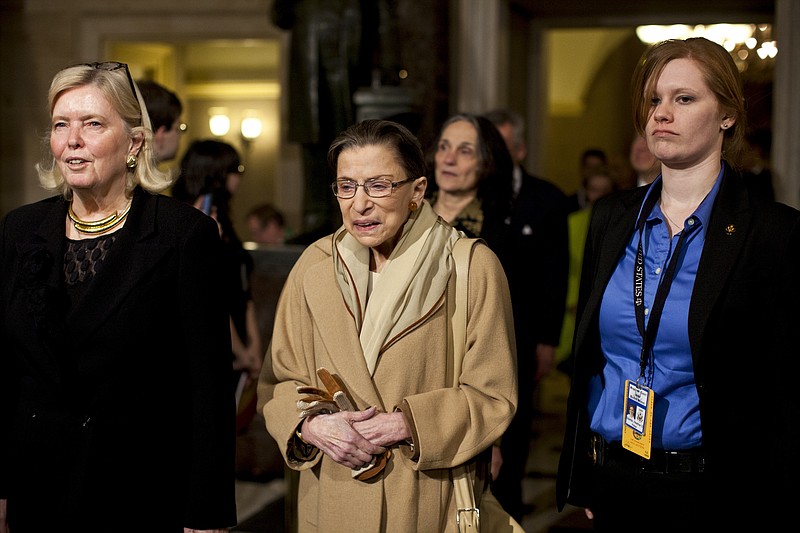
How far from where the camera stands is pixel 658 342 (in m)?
2.73

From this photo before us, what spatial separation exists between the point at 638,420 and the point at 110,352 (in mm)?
1330

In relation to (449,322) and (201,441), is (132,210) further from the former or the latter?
(449,322)

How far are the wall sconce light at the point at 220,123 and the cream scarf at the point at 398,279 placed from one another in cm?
1236

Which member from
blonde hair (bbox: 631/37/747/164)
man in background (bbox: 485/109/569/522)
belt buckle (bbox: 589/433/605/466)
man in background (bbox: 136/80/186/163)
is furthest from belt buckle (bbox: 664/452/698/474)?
man in background (bbox: 136/80/186/163)

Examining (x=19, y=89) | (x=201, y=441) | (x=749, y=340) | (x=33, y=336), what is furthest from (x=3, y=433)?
(x=19, y=89)

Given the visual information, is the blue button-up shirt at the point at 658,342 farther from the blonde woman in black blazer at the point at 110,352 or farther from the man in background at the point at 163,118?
the man in background at the point at 163,118

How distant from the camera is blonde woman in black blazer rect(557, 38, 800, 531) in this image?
2.64 m

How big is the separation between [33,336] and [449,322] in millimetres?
1075

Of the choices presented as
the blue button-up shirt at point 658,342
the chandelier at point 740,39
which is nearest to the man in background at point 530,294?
the blue button-up shirt at point 658,342

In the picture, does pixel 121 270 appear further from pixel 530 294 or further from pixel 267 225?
pixel 267 225

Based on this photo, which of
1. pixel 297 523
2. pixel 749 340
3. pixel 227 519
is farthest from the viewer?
pixel 297 523

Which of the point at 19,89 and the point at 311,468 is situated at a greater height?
the point at 19,89

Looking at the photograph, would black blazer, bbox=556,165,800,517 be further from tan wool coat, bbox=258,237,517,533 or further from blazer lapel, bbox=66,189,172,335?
blazer lapel, bbox=66,189,172,335

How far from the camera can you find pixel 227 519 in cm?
282
